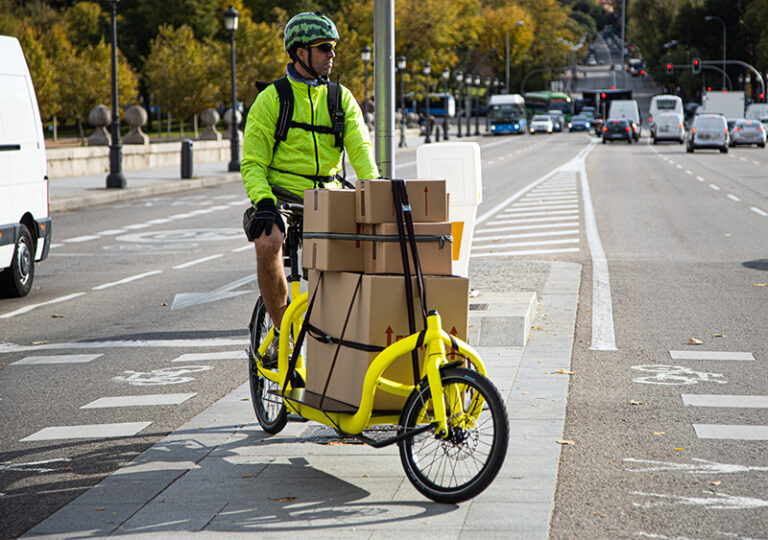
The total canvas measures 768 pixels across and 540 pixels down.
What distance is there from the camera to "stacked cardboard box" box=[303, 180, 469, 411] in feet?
15.9

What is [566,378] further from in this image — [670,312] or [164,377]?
[670,312]

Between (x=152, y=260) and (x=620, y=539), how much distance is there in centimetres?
1144

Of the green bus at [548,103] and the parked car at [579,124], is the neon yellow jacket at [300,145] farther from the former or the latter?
the green bus at [548,103]

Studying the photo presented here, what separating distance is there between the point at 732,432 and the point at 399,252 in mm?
2199

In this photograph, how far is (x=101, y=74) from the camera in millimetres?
58812

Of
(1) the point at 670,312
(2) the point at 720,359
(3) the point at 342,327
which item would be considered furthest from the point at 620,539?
(1) the point at 670,312

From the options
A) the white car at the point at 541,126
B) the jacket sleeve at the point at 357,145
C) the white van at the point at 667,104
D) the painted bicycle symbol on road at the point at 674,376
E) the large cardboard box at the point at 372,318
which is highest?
the white van at the point at 667,104

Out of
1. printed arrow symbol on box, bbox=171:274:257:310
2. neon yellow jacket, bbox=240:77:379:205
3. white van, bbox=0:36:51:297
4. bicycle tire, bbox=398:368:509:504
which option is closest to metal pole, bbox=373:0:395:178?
neon yellow jacket, bbox=240:77:379:205

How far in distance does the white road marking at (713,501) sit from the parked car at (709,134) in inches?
1977

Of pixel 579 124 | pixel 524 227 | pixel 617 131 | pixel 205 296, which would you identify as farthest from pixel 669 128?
pixel 205 296

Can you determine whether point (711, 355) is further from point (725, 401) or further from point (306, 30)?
point (306, 30)

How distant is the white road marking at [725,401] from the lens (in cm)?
657

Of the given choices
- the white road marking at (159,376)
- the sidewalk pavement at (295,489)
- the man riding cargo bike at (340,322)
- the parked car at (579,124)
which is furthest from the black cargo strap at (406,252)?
the parked car at (579,124)

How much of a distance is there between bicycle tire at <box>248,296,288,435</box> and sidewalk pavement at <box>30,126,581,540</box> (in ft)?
0.27
